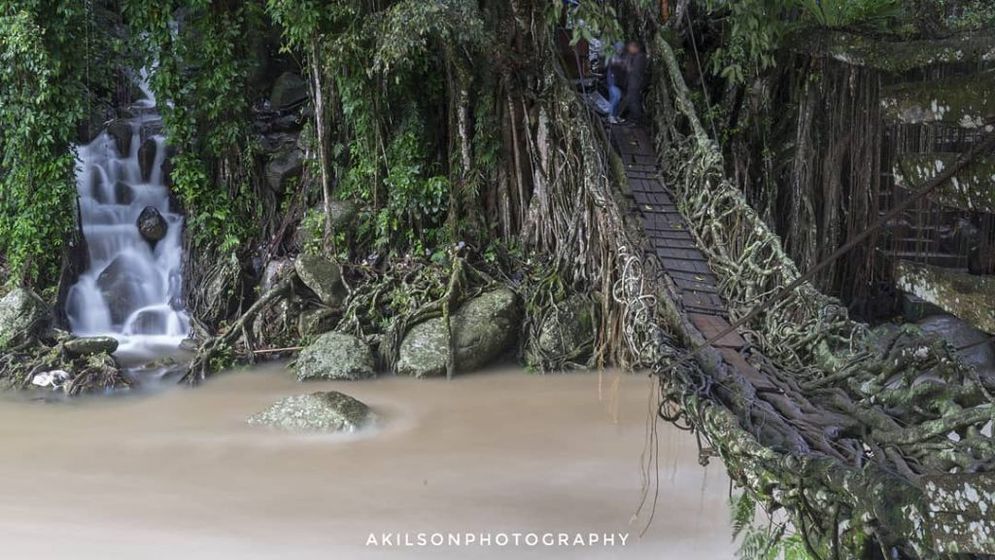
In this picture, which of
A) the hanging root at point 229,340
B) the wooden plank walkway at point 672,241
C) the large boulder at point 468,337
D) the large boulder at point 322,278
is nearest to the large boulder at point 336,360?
the large boulder at point 468,337

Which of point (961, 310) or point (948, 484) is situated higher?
point (961, 310)

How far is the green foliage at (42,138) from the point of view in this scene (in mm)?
8305

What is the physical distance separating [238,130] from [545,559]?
19.8 ft

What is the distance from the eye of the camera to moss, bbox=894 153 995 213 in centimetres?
212

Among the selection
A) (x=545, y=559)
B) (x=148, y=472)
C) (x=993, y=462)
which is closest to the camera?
(x=993, y=462)

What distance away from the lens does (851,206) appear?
716cm

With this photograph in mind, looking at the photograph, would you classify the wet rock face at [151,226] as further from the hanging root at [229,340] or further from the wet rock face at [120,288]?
the hanging root at [229,340]

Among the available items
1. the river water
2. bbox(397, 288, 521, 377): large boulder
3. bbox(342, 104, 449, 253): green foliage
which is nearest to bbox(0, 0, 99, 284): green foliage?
the river water

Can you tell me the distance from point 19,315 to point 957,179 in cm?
781

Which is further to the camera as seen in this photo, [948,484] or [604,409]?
[604,409]

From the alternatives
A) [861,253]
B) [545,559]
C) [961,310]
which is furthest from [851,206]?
[961,310]

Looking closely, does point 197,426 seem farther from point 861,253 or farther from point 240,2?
point 861,253

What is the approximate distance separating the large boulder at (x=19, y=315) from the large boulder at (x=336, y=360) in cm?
240

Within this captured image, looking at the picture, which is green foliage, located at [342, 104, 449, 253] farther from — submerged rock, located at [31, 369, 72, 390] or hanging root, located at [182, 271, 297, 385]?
submerged rock, located at [31, 369, 72, 390]
